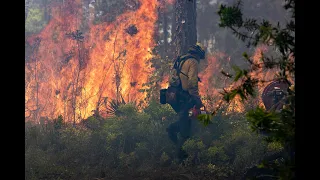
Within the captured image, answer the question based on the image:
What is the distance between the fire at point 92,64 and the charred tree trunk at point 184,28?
59.0 inches

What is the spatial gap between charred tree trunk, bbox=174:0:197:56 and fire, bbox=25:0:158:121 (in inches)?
59.0

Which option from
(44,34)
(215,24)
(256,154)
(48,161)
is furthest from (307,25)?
(215,24)

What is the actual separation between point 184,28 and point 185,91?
8.91 ft

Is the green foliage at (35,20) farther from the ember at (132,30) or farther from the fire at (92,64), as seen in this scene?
the ember at (132,30)

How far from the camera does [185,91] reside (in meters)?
10.8

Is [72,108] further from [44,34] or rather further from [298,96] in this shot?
[298,96]

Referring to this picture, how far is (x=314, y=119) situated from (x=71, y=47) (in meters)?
15.3

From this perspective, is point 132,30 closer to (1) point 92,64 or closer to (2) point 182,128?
(1) point 92,64

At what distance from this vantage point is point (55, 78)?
17.3 m

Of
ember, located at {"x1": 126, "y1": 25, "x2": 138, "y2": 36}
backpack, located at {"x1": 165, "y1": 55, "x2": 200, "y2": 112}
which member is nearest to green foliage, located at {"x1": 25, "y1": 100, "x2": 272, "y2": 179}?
backpack, located at {"x1": 165, "y1": 55, "x2": 200, "y2": 112}

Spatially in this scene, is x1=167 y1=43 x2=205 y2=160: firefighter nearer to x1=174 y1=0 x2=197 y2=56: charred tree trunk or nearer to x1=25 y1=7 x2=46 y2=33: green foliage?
x1=174 y1=0 x2=197 y2=56: charred tree trunk

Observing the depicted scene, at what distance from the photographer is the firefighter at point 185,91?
34.7 ft
